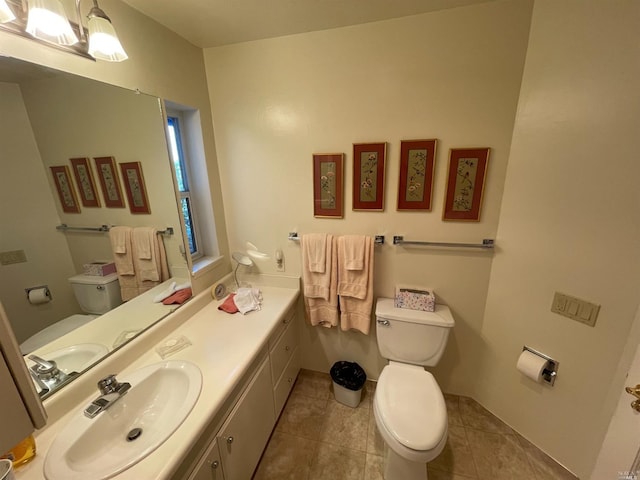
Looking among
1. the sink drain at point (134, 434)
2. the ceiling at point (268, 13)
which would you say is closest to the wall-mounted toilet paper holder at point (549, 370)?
the ceiling at point (268, 13)

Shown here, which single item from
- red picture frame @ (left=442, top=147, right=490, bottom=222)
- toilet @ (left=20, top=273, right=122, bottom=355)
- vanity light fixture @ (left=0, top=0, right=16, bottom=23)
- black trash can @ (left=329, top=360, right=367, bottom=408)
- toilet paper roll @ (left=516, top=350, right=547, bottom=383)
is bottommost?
black trash can @ (left=329, top=360, right=367, bottom=408)

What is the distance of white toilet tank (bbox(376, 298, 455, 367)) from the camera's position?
1558mm

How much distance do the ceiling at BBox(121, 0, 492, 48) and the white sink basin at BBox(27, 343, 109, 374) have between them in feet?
5.16

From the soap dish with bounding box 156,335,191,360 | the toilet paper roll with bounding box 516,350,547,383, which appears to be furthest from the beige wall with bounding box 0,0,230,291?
the toilet paper roll with bounding box 516,350,547,383

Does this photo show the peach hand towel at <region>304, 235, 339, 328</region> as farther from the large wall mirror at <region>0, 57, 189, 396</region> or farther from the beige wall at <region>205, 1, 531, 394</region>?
the large wall mirror at <region>0, 57, 189, 396</region>

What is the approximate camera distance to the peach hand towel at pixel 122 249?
3.83 ft

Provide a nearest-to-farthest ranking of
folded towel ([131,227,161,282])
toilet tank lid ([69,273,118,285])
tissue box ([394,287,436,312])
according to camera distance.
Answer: toilet tank lid ([69,273,118,285])
folded towel ([131,227,161,282])
tissue box ([394,287,436,312])

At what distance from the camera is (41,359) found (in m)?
0.93

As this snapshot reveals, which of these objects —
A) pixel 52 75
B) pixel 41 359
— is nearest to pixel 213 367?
pixel 41 359

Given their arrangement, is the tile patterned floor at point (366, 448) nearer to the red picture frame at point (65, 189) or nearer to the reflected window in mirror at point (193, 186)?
the reflected window in mirror at point (193, 186)

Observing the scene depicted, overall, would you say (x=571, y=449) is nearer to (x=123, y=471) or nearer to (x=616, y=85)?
(x=616, y=85)

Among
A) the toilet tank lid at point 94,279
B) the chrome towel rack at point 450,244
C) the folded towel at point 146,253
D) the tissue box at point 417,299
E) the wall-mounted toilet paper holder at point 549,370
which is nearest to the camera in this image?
the toilet tank lid at point 94,279

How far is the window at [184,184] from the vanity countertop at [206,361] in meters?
0.40

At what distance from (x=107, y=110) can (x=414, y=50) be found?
1589 millimetres
